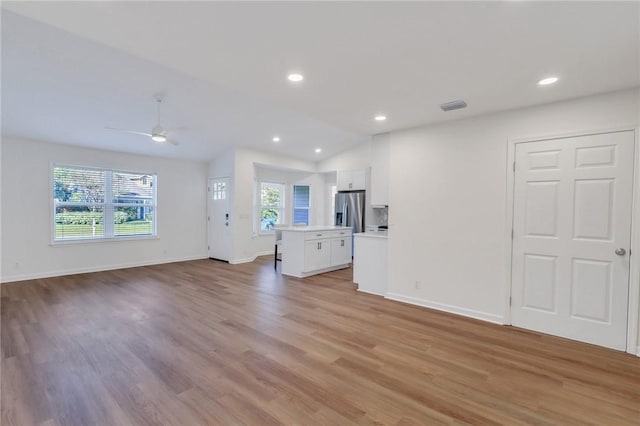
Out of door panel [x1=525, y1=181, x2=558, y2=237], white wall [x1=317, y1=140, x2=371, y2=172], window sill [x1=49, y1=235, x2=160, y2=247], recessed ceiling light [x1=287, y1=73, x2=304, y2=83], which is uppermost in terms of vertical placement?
white wall [x1=317, y1=140, x2=371, y2=172]

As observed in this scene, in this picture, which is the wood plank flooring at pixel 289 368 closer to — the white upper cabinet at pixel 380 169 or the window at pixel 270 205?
the white upper cabinet at pixel 380 169

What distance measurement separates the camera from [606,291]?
9.20ft

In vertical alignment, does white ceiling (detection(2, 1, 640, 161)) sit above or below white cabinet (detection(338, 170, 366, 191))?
above

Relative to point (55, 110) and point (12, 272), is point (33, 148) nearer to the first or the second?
point (55, 110)

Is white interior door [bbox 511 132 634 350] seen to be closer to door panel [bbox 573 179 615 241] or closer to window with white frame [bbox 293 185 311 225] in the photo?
door panel [bbox 573 179 615 241]

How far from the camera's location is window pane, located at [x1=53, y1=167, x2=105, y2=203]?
5.38m

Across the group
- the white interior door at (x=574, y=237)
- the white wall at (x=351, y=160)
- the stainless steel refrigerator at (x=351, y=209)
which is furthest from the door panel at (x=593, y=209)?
the white wall at (x=351, y=160)

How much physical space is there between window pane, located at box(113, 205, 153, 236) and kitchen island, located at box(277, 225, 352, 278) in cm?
325

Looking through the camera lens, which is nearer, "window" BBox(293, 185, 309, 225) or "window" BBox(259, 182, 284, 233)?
"window" BBox(259, 182, 284, 233)

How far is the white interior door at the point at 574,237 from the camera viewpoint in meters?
2.75

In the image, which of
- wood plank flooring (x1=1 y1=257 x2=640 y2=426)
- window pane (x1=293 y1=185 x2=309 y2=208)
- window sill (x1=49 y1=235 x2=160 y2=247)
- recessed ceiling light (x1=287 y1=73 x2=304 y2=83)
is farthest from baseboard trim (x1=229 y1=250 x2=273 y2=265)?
recessed ceiling light (x1=287 y1=73 x2=304 y2=83)

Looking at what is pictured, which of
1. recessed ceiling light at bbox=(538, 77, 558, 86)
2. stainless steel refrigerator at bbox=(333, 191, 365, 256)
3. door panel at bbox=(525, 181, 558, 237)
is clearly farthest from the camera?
stainless steel refrigerator at bbox=(333, 191, 365, 256)

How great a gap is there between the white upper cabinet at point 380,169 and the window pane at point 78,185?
5.43 metres

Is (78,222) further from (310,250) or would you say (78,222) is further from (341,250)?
(341,250)
